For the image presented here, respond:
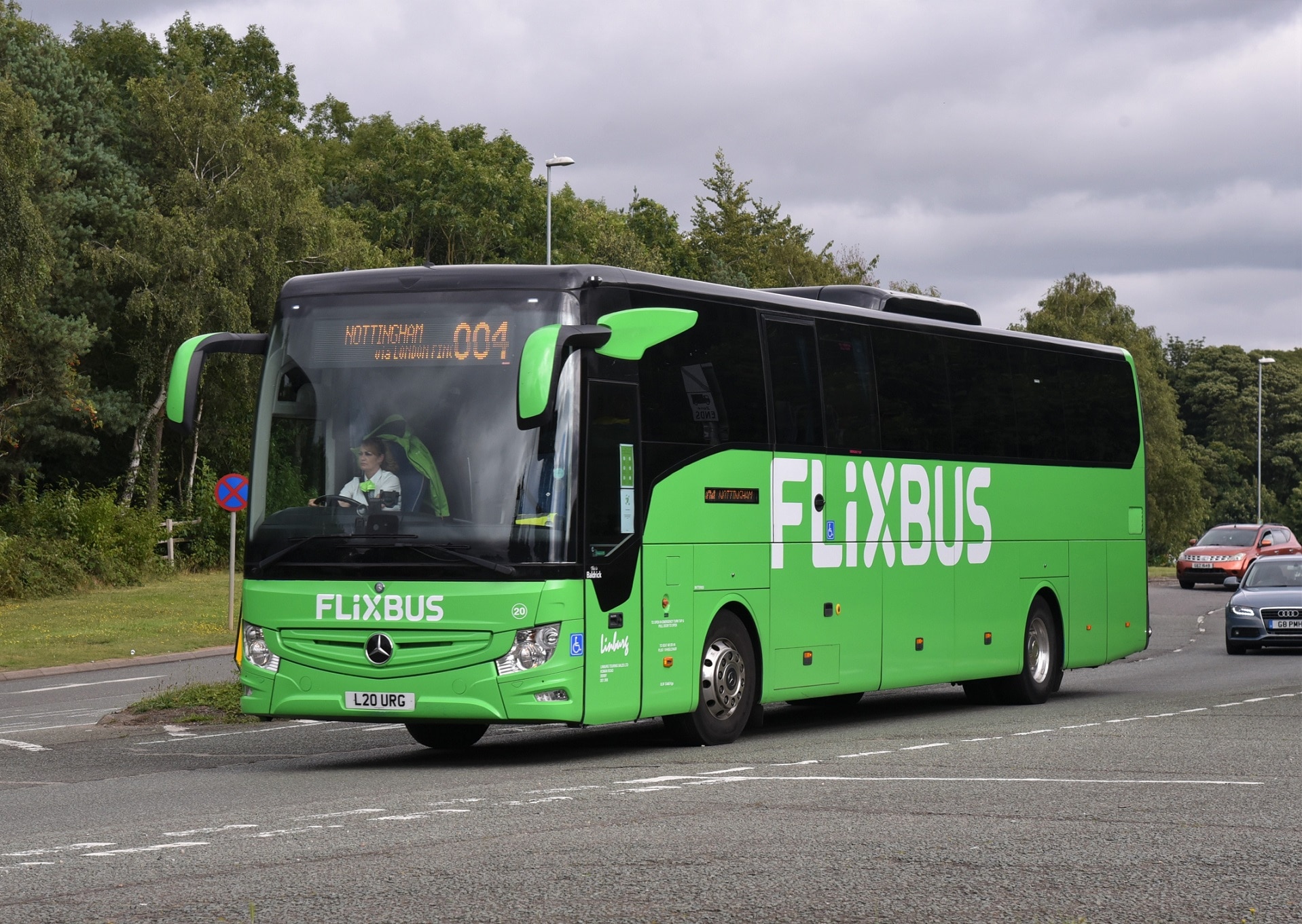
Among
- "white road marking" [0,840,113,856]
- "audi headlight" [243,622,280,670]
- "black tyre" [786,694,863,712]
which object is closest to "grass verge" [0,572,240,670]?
"black tyre" [786,694,863,712]

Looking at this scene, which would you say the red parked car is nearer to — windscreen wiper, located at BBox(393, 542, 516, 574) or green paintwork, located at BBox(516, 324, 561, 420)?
windscreen wiper, located at BBox(393, 542, 516, 574)

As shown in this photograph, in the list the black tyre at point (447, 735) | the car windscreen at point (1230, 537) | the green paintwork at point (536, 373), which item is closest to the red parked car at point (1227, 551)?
the car windscreen at point (1230, 537)

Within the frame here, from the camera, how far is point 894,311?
17016 millimetres

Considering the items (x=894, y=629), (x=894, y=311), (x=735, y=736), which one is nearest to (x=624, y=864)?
(x=735, y=736)

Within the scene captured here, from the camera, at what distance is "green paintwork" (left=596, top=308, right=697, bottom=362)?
42.4ft

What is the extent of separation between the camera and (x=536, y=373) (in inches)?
453

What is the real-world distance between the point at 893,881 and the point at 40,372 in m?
40.3

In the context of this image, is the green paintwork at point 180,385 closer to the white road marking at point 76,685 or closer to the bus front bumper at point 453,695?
the bus front bumper at point 453,695

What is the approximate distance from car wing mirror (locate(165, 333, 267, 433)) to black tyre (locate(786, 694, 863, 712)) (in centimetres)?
799

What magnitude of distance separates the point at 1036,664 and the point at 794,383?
18.2ft

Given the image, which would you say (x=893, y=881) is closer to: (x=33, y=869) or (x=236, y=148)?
(x=33, y=869)

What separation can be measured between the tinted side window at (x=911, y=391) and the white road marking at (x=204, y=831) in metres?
8.01

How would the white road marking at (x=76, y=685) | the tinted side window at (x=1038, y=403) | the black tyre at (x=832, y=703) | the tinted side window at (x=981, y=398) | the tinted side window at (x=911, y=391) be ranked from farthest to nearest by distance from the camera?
the white road marking at (x=76, y=685) < the black tyre at (x=832, y=703) < the tinted side window at (x=1038, y=403) < the tinted side window at (x=981, y=398) < the tinted side window at (x=911, y=391)

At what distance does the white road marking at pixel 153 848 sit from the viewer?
862 cm
